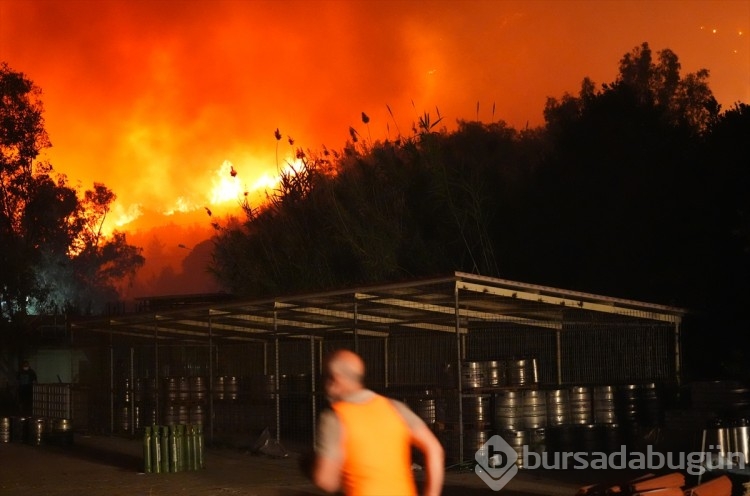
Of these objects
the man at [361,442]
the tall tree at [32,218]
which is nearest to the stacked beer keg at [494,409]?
the man at [361,442]

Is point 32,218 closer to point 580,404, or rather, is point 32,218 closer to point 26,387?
point 26,387

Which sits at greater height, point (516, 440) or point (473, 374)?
point (473, 374)

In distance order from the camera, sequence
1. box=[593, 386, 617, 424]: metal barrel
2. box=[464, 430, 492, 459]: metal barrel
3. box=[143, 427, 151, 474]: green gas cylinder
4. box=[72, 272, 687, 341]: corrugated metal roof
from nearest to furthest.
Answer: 1. box=[72, 272, 687, 341]: corrugated metal roof
2. box=[464, 430, 492, 459]: metal barrel
3. box=[143, 427, 151, 474]: green gas cylinder
4. box=[593, 386, 617, 424]: metal barrel

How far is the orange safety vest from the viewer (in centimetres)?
538

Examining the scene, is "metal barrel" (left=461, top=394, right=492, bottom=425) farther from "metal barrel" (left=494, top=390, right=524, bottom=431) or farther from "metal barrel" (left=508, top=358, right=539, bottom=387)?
"metal barrel" (left=508, top=358, right=539, bottom=387)

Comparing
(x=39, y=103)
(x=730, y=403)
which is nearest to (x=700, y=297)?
(x=730, y=403)

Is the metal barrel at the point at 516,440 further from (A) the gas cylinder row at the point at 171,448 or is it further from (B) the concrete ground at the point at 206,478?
(A) the gas cylinder row at the point at 171,448

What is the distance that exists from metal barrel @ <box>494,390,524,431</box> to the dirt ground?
0.94 m

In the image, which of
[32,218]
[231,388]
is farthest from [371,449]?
[32,218]

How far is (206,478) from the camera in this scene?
17.1 meters

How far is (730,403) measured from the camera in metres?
15.8

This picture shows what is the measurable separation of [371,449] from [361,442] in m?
0.07

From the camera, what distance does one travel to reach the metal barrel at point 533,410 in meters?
17.1

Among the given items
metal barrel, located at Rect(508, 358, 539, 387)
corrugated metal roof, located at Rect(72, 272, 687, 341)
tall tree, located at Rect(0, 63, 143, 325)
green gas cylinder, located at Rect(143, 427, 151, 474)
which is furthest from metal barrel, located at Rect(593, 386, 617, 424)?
tall tree, located at Rect(0, 63, 143, 325)
